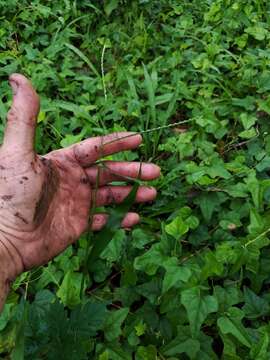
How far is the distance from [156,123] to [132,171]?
601mm

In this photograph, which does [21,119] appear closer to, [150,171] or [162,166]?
[150,171]

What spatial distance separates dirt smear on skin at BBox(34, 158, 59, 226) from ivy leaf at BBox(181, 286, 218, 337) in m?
0.55

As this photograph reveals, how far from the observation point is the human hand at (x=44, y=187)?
1.63 m

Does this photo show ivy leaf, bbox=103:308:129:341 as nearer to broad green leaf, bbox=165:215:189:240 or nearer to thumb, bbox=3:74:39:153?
broad green leaf, bbox=165:215:189:240

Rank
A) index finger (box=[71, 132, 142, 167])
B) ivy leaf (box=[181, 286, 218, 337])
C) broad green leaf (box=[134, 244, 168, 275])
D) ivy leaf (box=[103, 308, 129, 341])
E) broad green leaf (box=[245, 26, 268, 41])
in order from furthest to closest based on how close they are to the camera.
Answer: broad green leaf (box=[245, 26, 268, 41]) → index finger (box=[71, 132, 142, 167]) → broad green leaf (box=[134, 244, 168, 275]) → ivy leaf (box=[103, 308, 129, 341]) → ivy leaf (box=[181, 286, 218, 337])

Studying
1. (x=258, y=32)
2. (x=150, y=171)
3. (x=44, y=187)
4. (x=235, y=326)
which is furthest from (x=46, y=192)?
(x=258, y=32)

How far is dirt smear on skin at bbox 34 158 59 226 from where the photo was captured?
5.53 ft

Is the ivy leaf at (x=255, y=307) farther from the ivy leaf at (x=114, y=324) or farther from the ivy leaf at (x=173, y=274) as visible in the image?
the ivy leaf at (x=114, y=324)

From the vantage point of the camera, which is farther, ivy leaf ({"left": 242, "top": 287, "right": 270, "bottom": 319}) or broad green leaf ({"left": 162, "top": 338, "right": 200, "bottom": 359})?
ivy leaf ({"left": 242, "top": 287, "right": 270, "bottom": 319})

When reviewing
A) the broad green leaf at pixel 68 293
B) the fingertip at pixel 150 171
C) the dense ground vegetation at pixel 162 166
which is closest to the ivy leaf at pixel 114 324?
the dense ground vegetation at pixel 162 166

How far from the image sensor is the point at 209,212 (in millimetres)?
1944

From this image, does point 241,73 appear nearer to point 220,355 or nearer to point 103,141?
point 103,141

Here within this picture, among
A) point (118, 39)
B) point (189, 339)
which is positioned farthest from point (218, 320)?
point (118, 39)

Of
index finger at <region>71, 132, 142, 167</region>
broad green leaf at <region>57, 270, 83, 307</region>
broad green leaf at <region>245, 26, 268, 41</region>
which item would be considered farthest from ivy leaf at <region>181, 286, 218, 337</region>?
broad green leaf at <region>245, 26, 268, 41</region>
